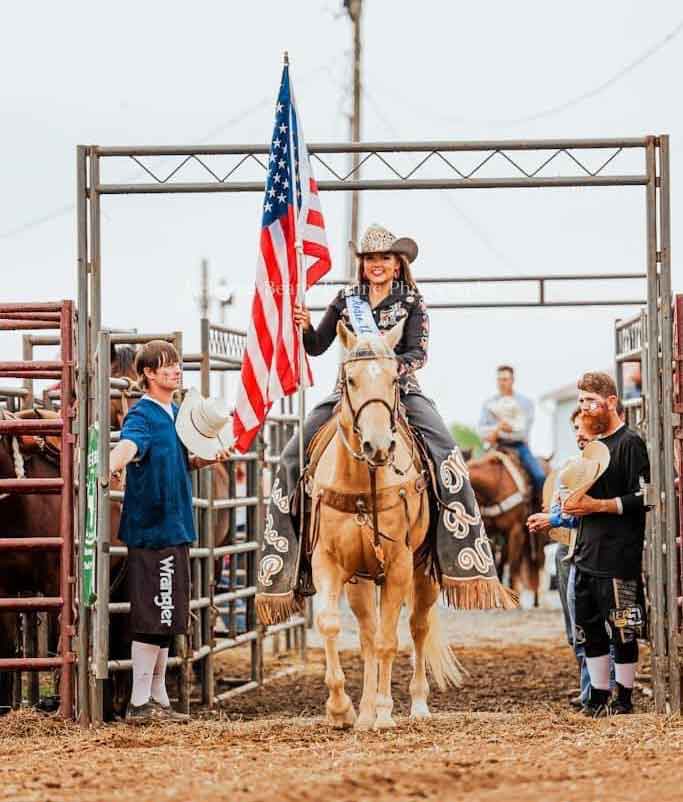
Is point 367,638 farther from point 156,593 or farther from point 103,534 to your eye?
point 103,534

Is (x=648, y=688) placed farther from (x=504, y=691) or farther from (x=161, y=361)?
(x=161, y=361)

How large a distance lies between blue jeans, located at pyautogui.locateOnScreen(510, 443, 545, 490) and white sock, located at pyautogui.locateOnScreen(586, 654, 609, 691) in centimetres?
1080

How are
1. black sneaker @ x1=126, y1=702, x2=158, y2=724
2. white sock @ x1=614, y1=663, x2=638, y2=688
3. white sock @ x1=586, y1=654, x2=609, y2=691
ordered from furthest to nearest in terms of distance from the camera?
white sock @ x1=586, y1=654, x2=609, y2=691 → white sock @ x1=614, y1=663, x2=638, y2=688 → black sneaker @ x1=126, y1=702, x2=158, y2=724

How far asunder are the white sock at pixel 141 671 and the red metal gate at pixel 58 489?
0.35m

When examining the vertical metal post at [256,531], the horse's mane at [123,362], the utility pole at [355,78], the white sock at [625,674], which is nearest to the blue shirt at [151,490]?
the horse's mane at [123,362]

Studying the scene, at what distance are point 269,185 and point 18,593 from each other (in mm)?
2878

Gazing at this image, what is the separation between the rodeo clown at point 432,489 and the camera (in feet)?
28.9

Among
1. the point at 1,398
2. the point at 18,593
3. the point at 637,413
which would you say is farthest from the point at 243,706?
the point at 637,413

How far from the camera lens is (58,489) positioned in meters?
8.87

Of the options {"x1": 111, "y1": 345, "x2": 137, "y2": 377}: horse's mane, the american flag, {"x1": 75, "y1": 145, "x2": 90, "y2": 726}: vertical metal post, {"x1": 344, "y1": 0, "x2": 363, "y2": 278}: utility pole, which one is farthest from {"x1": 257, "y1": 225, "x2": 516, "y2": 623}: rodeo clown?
{"x1": 344, "y1": 0, "x2": 363, "y2": 278}: utility pole

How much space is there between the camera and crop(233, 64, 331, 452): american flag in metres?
8.84

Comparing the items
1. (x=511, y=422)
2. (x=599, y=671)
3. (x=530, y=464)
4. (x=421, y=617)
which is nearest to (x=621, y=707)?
(x=599, y=671)

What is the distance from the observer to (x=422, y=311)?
8.92 metres

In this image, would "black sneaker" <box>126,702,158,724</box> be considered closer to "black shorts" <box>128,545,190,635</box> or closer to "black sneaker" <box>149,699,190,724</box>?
"black sneaker" <box>149,699,190,724</box>
